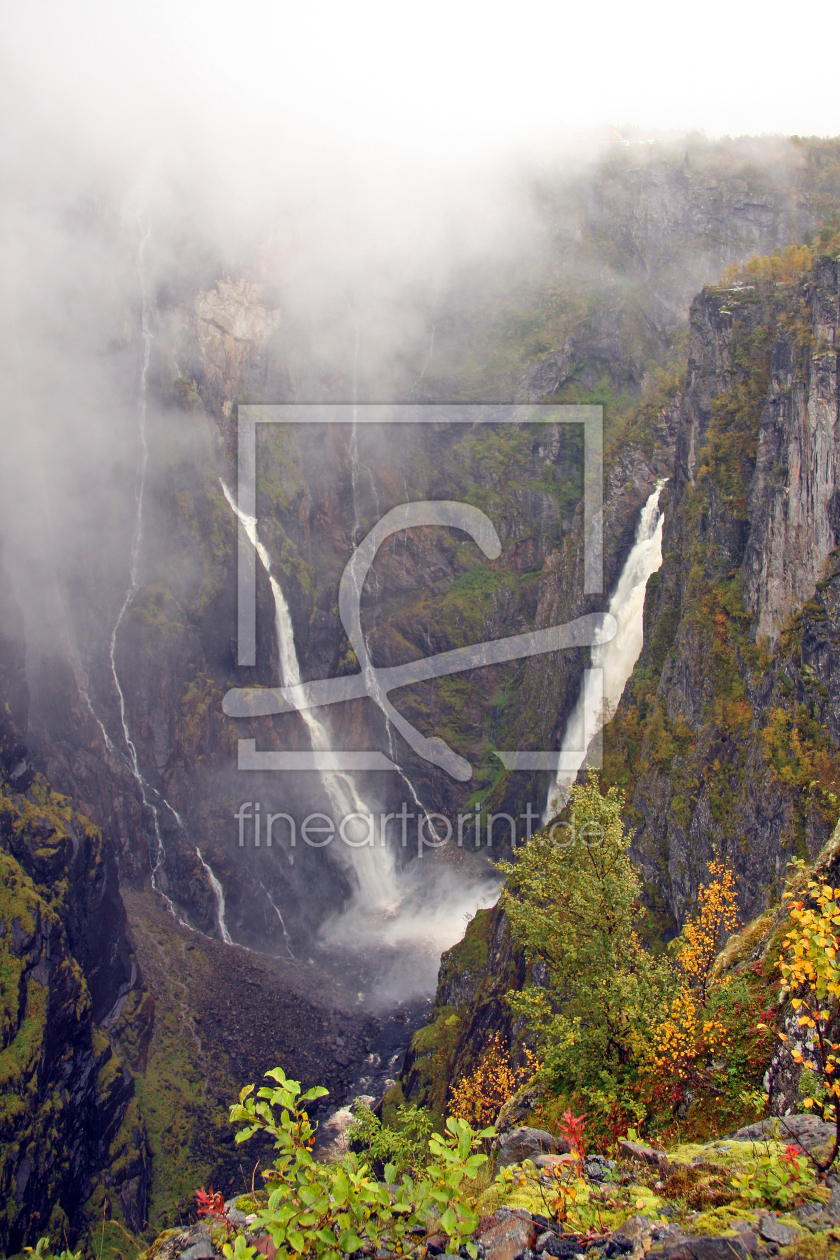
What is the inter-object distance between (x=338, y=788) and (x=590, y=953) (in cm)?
5704

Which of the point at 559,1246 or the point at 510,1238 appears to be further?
the point at 510,1238

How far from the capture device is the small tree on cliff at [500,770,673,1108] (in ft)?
39.9

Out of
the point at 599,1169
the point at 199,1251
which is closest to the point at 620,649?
the point at 599,1169

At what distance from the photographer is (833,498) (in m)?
33.0

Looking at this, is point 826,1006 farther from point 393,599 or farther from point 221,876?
point 393,599

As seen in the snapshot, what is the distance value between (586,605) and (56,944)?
4266 cm

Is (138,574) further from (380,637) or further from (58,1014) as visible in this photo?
(58,1014)

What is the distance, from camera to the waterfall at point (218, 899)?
186 ft

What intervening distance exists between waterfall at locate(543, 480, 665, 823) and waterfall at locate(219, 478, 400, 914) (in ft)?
57.2

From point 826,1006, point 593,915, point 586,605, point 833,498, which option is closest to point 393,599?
point 586,605

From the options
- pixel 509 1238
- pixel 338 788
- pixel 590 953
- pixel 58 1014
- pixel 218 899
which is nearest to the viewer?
pixel 509 1238

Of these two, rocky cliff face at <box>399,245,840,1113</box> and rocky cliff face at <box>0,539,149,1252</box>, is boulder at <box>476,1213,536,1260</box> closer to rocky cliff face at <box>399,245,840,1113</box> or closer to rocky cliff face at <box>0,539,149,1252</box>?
rocky cliff face at <box>399,245,840,1113</box>

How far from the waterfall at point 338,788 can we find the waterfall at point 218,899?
1175cm

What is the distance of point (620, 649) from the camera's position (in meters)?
53.1
